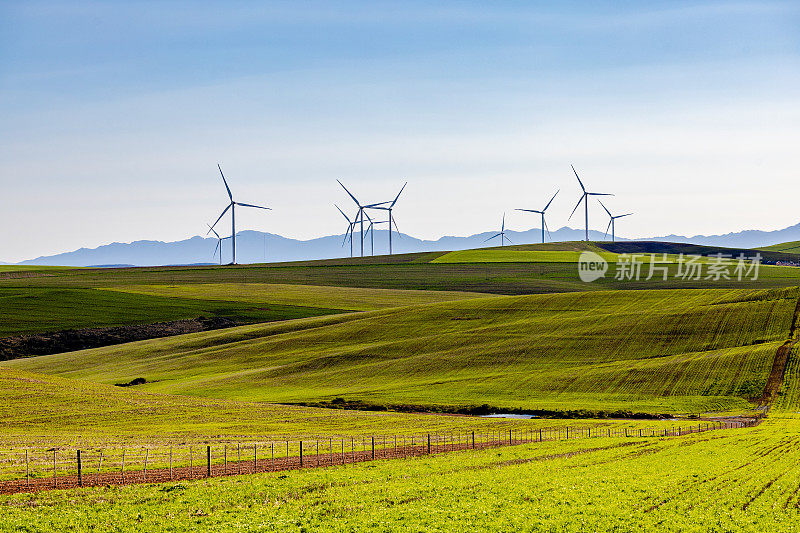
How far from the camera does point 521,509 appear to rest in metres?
25.6

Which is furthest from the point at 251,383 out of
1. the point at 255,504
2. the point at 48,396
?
the point at 255,504

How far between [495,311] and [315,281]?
261 feet

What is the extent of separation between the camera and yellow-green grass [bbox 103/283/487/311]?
149 m

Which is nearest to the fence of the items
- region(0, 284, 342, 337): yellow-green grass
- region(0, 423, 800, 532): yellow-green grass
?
region(0, 423, 800, 532): yellow-green grass

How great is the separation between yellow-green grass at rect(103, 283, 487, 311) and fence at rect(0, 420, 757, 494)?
9236cm

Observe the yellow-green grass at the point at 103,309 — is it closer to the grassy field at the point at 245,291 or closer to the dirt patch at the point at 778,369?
the grassy field at the point at 245,291

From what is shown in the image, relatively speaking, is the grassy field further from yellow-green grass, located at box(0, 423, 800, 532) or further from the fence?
yellow-green grass, located at box(0, 423, 800, 532)

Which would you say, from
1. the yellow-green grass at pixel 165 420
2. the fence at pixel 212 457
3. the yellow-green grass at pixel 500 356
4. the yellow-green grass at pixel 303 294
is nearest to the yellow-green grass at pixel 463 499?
the fence at pixel 212 457

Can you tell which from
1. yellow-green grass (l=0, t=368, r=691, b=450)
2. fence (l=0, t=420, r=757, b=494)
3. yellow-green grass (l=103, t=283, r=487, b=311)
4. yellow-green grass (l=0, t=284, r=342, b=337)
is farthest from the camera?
yellow-green grass (l=103, t=283, r=487, b=311)

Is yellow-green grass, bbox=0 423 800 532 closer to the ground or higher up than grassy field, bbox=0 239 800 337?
closer to the ground

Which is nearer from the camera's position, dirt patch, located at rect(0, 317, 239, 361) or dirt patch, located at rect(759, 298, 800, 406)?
dirt patch, located at rect(759, 298, 800, 406)

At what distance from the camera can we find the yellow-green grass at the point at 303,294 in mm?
149375

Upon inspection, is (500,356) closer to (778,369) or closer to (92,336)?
(778,369)

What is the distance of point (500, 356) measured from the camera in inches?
3637
